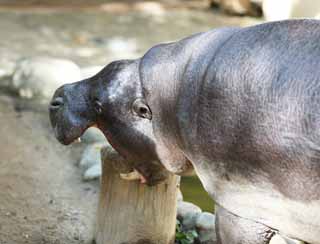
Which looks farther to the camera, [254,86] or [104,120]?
[104,120]

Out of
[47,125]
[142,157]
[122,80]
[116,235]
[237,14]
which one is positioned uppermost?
[122,80]

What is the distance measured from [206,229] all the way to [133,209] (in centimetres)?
54

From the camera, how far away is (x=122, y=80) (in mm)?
2400

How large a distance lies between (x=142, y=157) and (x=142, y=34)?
5.94m

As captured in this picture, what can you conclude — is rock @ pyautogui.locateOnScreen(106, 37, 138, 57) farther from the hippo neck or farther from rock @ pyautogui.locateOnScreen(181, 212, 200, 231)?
the hippo neck

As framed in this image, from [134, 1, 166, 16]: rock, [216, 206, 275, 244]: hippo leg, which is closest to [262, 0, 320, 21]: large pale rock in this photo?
[134, 1, 166, 16]: rock

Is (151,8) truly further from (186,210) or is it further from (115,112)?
(115,112)

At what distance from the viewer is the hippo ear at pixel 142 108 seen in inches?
93.2

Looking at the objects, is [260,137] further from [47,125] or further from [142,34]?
[142,34]

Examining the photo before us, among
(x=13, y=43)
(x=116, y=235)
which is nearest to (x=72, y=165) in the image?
(x=116, y=235)

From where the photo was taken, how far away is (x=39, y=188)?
13.8 feet

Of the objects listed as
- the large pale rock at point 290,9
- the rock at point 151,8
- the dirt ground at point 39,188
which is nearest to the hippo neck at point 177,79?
the dirt ground at point 39,188

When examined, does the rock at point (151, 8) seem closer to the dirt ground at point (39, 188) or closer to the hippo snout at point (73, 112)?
the dirt ground at point (39, 188)

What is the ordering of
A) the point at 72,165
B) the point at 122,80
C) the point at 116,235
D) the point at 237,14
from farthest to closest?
the point at 237,14
the point at 72,165
the point at 116,235
the point at 122,80
